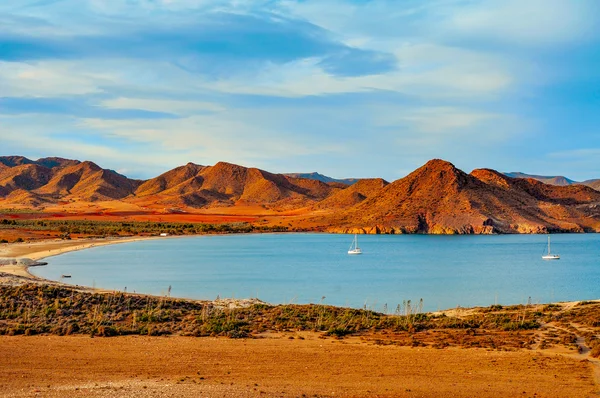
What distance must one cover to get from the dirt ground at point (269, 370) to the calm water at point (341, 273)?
12.1 m

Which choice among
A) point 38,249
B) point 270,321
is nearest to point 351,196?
point 38,249

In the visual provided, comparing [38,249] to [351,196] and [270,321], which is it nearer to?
[270,321]

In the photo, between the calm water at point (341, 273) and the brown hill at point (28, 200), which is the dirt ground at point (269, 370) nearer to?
the calm water at point (341, 273)

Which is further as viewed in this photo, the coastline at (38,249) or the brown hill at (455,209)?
the brown hill at (455,209)

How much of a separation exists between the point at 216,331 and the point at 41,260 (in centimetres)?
3132

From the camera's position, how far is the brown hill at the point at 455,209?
339 feet

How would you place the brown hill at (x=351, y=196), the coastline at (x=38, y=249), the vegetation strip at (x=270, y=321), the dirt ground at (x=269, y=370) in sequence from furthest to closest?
the brown hill at (x=351, y=196)
the coastline at (x=38, y=249)
the vegetation strip at (x=270, y=321)
the dirt ground at (x=269, y=370)

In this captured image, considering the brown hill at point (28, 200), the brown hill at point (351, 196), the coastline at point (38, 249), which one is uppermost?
the brown hill at point (351, 196)

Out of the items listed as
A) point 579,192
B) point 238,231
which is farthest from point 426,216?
point 579,192

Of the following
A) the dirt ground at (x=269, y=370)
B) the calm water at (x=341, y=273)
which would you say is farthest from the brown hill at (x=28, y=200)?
the dirt ground at (x=269, y=370)

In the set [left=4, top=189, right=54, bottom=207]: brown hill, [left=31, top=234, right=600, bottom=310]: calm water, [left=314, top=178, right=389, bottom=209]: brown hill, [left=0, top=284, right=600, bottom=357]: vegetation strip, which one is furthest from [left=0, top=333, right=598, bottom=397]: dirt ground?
[left=4, top=189, right=54, bottom=207]: brown hill

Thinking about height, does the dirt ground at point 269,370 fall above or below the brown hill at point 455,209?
below

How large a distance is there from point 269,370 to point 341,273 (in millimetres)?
30150

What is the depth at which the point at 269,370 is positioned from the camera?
1389cm
